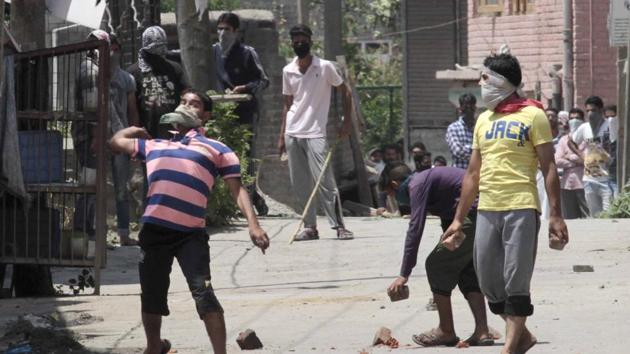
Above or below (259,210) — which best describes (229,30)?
above

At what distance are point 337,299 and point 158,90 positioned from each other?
150 inches

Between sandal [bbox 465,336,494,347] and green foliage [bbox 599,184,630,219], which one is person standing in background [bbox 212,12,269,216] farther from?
sandal [bbox 465,336,494,347]

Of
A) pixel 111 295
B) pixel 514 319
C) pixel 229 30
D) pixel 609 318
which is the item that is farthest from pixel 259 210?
pixel 514 319

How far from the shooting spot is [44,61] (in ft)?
38.6

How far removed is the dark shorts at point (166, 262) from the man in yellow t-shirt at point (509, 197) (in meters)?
1.33

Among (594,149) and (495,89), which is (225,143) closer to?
(594,149)

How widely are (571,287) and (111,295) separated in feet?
10.9

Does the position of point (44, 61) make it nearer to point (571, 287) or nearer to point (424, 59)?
point (571, 287)

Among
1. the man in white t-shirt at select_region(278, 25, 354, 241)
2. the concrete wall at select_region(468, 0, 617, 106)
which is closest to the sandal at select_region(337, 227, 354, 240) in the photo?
the man in white t-shirt at select_region(278, 25, 354, 241)

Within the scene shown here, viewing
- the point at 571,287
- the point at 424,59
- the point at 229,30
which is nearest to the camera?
the point at 571,287

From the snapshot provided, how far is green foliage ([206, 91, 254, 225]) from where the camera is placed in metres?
15.8

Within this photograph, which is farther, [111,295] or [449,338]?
[111,295]

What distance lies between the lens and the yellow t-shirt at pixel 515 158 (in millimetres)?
8516

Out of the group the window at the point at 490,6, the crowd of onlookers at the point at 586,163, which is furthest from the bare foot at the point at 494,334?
the window at the point at 490,6
